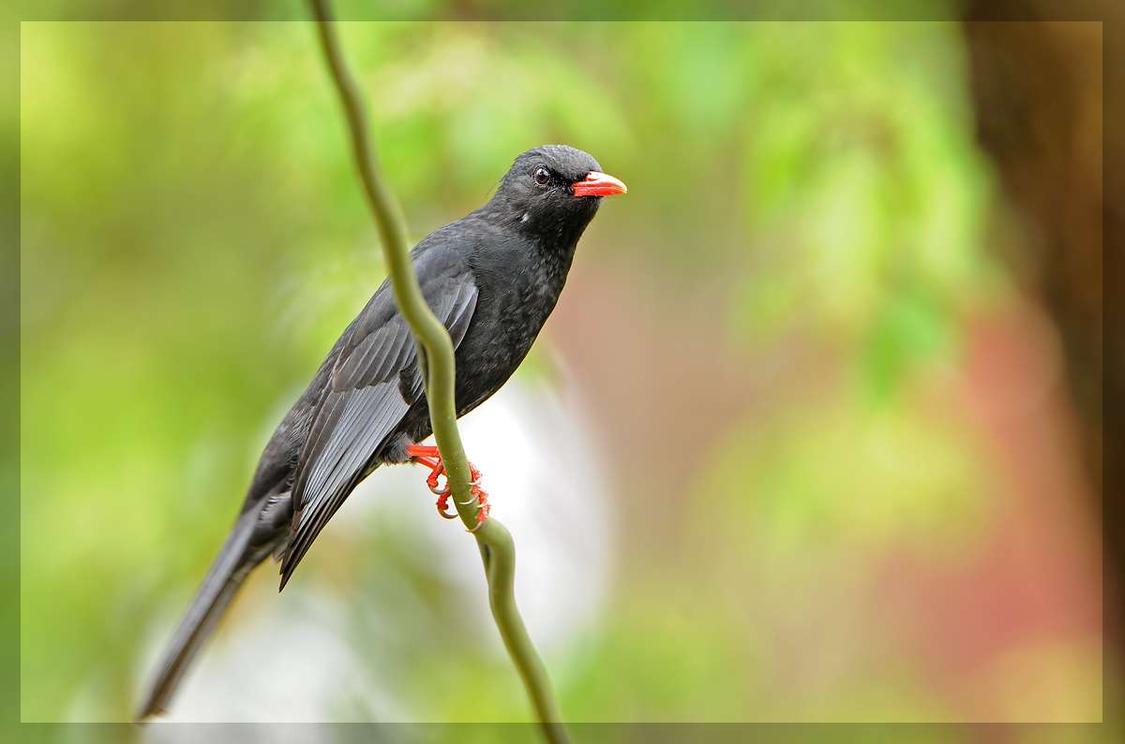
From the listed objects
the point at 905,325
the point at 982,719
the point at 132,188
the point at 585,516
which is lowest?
the point at 982,719

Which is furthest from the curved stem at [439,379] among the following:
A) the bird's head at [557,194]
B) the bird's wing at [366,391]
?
the bird's head at [557,194]

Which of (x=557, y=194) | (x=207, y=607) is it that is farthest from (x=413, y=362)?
(x=207, y=607)

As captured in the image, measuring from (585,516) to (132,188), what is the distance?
3.74 m

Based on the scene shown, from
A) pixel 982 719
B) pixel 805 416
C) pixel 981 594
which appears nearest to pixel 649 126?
pixel 805 416

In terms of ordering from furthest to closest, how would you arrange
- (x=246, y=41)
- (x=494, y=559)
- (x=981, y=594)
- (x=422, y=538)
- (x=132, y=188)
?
(x=981, y=594), (x=132, y=188), (x=422, y=538), (x=246, y=41), (x=494, y=559)

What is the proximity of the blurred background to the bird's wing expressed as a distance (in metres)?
1.12

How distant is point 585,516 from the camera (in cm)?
855

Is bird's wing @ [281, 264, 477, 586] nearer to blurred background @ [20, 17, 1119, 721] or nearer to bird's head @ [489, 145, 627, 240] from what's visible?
bird's head @ [489, 145, 627, 240]

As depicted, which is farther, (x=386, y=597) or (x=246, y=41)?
(x=386, y=597)

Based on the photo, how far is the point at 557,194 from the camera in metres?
3.00

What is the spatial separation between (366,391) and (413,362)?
122 millimetres

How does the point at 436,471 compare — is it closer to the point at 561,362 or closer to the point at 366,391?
the point at 366,391

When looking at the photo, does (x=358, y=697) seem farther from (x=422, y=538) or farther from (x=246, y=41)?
(x=246, y=41)

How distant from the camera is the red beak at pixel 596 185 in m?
2.91
